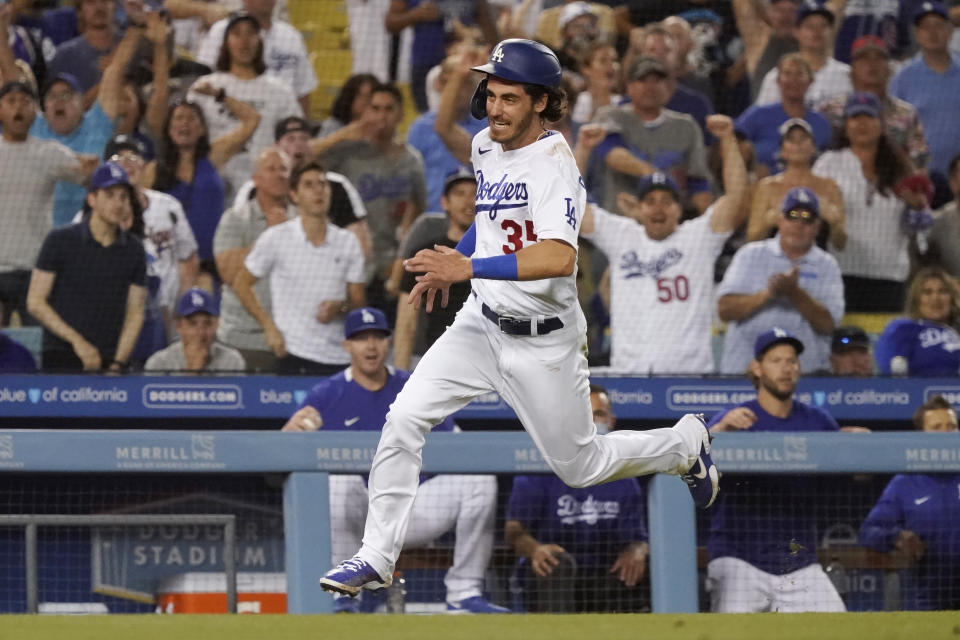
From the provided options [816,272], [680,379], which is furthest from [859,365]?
[680,379]

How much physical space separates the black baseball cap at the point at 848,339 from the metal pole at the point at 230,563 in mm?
3613

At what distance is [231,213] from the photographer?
802 cm

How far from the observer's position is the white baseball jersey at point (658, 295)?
7.69 metres

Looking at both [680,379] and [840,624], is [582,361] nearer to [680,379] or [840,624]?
[840,624]

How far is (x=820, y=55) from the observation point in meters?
9.28

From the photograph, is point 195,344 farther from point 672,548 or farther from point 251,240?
point 672,548

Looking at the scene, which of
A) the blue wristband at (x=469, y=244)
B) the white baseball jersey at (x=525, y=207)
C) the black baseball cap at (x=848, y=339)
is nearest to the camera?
the white baseball jersey at (x=525, y=207)

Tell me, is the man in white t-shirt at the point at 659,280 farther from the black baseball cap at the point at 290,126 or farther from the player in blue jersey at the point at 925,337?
the black baseball cap at the point at 290,126

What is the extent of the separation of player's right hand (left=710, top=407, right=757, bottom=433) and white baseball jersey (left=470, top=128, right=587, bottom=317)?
2045mm

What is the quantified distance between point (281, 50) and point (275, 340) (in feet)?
7.25

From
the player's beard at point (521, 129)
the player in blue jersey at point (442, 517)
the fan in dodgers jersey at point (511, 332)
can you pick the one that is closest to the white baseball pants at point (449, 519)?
the player in blue jersey at point (442, 517)

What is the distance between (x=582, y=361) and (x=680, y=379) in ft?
9.88

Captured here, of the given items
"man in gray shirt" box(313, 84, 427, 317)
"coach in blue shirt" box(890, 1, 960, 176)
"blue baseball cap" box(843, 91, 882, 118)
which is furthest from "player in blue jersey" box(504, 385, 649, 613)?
"coach in blue shirt" box(890, 1, 960, 176)

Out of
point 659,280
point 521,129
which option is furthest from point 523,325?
point 659,280
